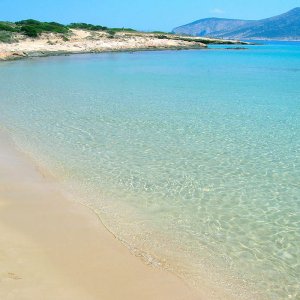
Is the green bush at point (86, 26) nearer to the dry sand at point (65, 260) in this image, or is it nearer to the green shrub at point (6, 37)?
the green shrub at point (6, 37)

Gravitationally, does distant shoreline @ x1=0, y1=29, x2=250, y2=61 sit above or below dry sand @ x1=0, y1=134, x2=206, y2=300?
above

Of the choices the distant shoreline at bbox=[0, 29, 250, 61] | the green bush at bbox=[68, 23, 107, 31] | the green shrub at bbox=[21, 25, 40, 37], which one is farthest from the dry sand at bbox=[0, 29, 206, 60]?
the green bush at bbox=[68, 23, 107, 31]

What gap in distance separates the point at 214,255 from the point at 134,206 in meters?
2.13

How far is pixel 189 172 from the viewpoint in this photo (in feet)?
30.9

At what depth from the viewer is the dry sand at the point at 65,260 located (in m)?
4.86

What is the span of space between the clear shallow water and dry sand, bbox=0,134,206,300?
0.35 meters

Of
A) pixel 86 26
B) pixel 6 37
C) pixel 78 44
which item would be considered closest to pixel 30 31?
pixel 6 37

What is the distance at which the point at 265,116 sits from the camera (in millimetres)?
15969

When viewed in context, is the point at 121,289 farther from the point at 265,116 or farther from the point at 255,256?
the point at 265,116

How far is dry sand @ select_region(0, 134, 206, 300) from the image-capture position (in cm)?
486

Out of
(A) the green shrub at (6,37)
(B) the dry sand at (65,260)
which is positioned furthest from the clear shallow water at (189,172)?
(A) the green shrub at (6,37)

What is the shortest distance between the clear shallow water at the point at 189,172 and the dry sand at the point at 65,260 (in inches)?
13.9

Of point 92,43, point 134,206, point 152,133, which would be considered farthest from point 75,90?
point 92,43

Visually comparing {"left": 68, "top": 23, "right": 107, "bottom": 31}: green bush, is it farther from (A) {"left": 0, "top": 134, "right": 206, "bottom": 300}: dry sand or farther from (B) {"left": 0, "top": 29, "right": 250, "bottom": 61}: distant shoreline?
(A) {"left": 0, "top": 134, "right": 206, "bottom": 300}: dry sand
